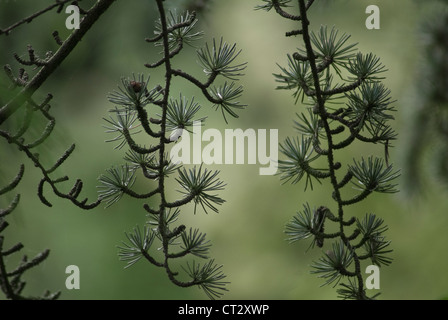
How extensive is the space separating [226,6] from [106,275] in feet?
2.00

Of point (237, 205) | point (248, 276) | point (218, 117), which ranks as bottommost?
point (248, 276)

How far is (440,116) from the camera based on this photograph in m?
0.77

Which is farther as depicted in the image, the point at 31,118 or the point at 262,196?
the point at 262,196

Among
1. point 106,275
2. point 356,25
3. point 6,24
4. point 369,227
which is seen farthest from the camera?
point 106,275

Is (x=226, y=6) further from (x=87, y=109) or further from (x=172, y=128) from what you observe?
(x=172, y=128)

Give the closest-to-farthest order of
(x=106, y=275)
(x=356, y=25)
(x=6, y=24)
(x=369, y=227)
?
(x=369, y=227), (x=6, y=24), (x=356, y=25), (x=106, y=275)

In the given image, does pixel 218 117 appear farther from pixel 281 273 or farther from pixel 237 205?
pixel 281 273

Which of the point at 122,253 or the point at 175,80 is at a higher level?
the point at 175,80

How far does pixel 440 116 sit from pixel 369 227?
506mm

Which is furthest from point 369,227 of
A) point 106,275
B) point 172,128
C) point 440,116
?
point 106,275

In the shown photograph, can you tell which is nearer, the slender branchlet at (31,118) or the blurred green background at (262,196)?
the slender branchlet at (31,118)

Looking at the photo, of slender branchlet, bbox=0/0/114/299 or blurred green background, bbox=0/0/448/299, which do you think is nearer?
slender branchlet, bbox=0/0/114/299

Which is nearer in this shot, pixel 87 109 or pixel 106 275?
pixel 87 109

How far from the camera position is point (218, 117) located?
1170mm
